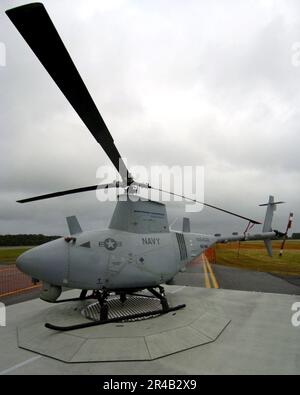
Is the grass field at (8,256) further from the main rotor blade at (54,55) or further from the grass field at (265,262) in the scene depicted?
the main rotor blade at (54,55)

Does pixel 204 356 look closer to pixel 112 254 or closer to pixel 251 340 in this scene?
pixel 251 340

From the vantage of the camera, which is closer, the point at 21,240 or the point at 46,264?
the point at 46,264

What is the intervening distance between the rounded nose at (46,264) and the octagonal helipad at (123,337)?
1339 millimetres

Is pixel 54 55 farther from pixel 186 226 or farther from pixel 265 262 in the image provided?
pixel 265 262

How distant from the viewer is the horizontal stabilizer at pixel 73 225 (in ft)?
29.9

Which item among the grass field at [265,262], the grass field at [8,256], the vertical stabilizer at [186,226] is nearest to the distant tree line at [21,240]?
the grass field at [8,256]

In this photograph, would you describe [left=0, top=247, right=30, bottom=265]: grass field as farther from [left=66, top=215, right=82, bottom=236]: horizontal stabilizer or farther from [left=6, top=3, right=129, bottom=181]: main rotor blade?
[left=6, top=3, right=129, bottom=181]: main rotor blade

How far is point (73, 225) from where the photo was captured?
9.19 meters

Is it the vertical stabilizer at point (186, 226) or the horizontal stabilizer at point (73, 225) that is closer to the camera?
the horizontal stabilizer at point (73, 225)

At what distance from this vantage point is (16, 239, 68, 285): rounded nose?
7727 mm

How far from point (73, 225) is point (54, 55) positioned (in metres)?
6.65

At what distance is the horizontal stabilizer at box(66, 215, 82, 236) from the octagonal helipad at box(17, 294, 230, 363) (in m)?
2.50

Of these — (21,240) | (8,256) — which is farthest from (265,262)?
(21,240)
